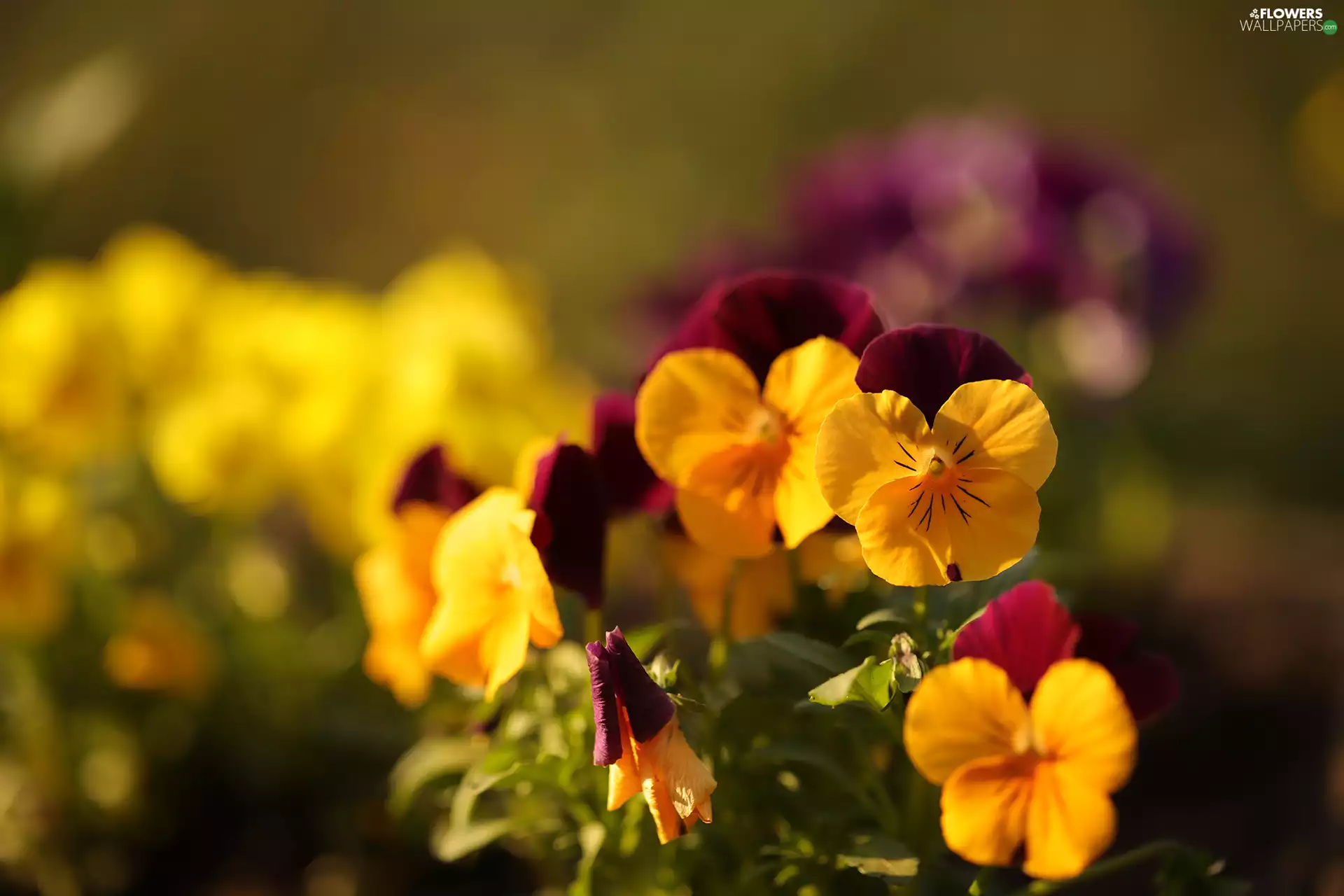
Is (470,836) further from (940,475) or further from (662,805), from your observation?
(940,475)

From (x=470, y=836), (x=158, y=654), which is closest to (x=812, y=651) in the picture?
(x=470, y=836)

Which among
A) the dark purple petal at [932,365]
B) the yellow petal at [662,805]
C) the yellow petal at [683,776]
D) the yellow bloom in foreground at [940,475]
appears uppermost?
the dark purple petal at [932,365]

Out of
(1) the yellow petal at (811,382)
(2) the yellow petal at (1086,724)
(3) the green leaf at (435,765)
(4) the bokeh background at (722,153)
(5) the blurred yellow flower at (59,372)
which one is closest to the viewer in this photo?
(2) the yellow petal at (1086,724)

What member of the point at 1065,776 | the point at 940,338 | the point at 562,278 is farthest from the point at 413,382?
the point at 562,278

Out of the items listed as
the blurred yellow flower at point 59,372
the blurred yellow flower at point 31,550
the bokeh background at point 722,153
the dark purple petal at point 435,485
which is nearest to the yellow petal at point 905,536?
the dark purple petal at point 435,485

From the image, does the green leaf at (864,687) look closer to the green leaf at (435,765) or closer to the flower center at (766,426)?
the flower center at (766,426)

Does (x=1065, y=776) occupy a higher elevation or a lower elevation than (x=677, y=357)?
lower

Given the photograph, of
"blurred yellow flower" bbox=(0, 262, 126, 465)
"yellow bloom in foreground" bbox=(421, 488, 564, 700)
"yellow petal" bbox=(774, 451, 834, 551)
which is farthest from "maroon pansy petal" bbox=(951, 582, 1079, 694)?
"blurred yellow flower" bbox=(0, 262, 126, 465)

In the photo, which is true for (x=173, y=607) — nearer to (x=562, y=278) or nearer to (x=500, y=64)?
(x=562, y=278)
